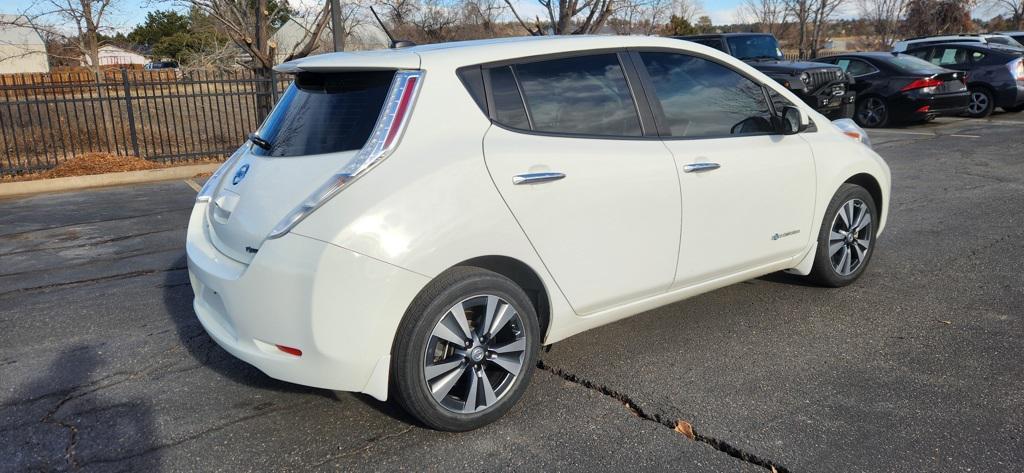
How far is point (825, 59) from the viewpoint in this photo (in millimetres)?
16828

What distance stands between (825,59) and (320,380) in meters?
16.4

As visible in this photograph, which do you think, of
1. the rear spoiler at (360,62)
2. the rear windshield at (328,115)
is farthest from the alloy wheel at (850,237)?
the rear windshield at (328,115)

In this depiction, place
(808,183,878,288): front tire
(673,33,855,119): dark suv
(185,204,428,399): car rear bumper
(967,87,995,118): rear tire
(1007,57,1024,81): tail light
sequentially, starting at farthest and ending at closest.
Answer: (967,87,995,118): rear tire, (1007,57,1024,81): tail light, (673,33,855,119): dark suv, (808,183,878,288): front tire, (185,204,428,399): car rear bumper

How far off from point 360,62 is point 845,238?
3.20 meters

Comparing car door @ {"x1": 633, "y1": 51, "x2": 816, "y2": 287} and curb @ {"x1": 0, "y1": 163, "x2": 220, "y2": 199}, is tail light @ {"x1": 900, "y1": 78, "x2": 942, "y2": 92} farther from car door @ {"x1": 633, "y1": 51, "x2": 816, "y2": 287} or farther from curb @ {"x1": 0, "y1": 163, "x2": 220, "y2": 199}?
curb @ {"x1": 0, "y1": 163, "x2": 220, "y2": 199}

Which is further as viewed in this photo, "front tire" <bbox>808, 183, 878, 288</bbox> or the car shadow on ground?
"front tire" <bbox>808, 183, 878, 288</bbox>

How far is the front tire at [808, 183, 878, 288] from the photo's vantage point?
4.67 meters

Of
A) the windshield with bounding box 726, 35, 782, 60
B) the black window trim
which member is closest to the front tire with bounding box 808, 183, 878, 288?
the black window trim

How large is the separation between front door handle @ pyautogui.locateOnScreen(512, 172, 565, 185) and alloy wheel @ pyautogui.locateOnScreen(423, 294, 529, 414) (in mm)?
493

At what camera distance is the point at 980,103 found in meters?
17.2

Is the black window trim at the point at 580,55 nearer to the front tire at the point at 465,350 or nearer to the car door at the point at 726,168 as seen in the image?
the car door at the point at 726,168

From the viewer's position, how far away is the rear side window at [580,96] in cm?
345

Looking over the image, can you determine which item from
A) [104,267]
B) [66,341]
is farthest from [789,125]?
[104,267]

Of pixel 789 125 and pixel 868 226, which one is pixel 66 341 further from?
pixel 868 226
